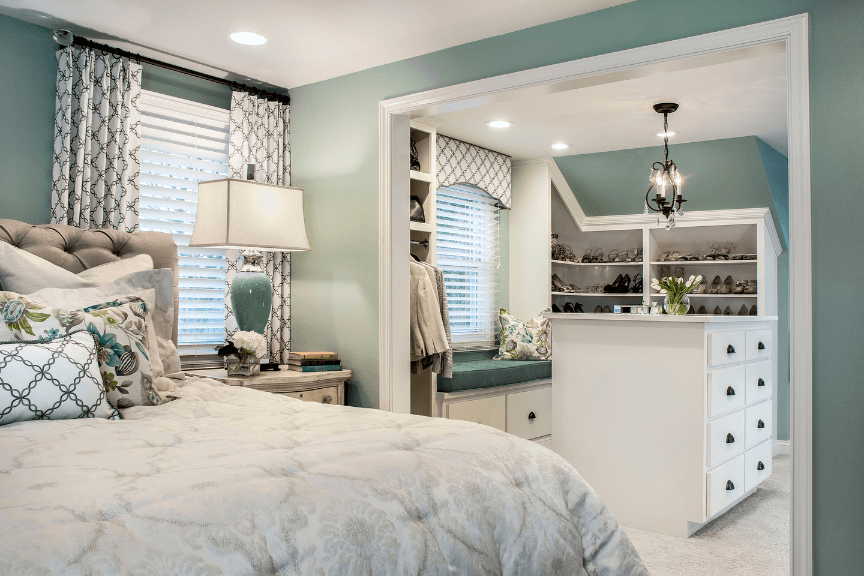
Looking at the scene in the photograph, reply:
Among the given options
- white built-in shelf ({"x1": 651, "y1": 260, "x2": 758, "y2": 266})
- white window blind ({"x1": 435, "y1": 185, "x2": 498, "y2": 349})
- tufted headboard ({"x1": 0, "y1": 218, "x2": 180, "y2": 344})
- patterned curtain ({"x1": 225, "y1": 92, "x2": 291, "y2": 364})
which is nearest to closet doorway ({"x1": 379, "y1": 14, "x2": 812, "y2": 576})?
patterned curtain ({"x1": 225, "y1": 92, "x2": 291, "y2": 364})

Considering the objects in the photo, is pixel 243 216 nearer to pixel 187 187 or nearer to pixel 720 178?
pixel 187 187

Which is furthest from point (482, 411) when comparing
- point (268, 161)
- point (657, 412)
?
point (268, 161)

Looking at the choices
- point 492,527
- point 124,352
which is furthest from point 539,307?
point 492,527

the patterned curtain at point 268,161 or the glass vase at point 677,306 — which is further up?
the patterned curtain at point 268,161

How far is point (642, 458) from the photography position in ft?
11.7

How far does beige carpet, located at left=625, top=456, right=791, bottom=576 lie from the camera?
118 inches

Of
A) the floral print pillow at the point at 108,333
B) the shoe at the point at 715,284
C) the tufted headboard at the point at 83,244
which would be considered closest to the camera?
the floral print pillow at the point at 108,333

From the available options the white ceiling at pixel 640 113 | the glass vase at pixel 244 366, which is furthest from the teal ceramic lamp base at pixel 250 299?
the white ceiling at pixel 640 113

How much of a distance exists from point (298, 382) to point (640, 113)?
3100 millimetres

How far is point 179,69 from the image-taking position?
12.2 feet

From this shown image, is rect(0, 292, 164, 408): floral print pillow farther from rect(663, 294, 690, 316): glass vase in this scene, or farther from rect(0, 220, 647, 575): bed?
rect(663, 294, 690, 316): glass vase

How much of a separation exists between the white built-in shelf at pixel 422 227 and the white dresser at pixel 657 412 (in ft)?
→ 3.81

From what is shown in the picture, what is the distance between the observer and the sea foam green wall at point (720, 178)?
558 cm

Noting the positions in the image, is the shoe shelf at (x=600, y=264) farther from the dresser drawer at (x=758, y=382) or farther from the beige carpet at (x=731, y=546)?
the beige carpet at (x=731, y=546)
